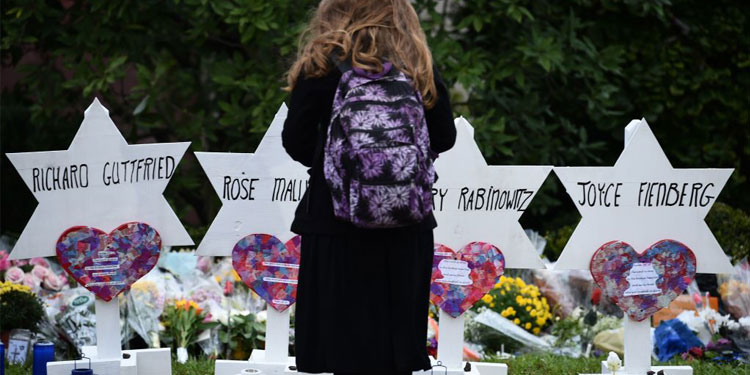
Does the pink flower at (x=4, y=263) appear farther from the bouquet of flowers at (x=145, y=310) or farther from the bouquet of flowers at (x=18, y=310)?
the bouquet of flowers at (x=145, y=310)

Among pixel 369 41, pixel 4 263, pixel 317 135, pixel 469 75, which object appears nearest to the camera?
pixel 369 41

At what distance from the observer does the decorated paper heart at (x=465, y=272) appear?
4.02 metres

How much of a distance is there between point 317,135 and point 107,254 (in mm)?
1382

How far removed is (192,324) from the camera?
499 cm

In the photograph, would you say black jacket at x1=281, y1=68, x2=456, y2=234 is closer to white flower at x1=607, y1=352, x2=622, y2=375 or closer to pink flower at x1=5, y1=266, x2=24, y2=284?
white flower at x1=607, y1=352, x2=622, y2=375

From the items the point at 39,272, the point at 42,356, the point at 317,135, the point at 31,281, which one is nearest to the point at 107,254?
the point at 42,356

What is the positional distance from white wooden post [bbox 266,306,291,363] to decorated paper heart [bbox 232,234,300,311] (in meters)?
0.04

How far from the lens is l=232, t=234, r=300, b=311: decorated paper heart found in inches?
159

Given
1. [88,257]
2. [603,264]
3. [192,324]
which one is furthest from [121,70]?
[603,264]

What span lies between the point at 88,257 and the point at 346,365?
1482mm

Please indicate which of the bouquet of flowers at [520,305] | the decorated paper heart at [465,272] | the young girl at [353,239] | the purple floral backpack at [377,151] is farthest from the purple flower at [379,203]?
the bouquet of flowers at [520,305]

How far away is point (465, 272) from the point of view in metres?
4.07

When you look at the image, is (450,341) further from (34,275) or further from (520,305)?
(34,275)

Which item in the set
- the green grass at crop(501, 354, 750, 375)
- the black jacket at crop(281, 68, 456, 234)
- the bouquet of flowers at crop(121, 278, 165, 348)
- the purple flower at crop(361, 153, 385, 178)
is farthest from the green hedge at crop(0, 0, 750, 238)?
the purple flower at crop(361, 153, 385, 178)
